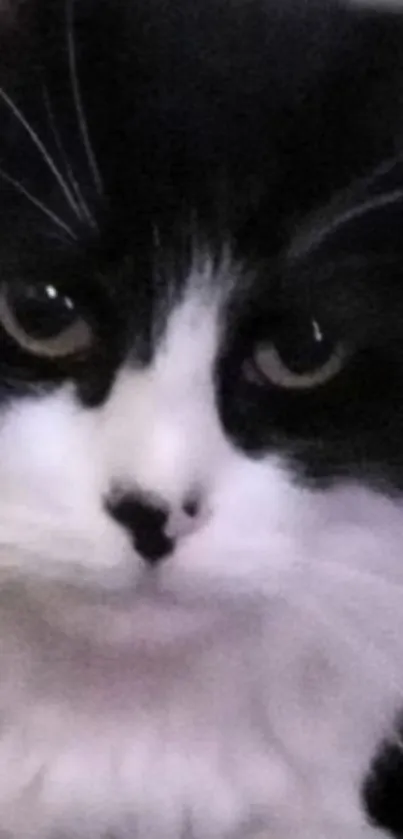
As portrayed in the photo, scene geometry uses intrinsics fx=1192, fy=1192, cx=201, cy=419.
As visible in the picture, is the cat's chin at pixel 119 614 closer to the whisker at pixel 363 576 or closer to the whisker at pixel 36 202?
the whisker at pixel 363 576

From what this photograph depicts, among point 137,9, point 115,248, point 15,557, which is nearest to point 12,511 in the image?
point 15,557

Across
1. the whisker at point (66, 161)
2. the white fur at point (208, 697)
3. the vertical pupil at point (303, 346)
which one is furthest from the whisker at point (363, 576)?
the whisker at point (66, 161)

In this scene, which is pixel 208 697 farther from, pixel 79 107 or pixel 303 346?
pixel 79 107

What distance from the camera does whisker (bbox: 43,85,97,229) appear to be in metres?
0.56

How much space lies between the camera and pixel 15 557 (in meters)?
0.59

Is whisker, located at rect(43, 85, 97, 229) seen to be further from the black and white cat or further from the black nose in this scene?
the black nose

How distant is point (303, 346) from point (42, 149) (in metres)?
0.16

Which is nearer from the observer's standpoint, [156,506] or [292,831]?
[156,506]

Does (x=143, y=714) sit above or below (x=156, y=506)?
below

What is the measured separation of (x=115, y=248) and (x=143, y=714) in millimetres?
265

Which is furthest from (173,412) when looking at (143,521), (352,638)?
(352,638)

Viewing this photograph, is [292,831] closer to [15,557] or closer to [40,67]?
[15,557]

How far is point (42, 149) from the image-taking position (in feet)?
1.86

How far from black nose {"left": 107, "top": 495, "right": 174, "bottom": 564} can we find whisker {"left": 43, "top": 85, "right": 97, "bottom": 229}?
13 centimetres
